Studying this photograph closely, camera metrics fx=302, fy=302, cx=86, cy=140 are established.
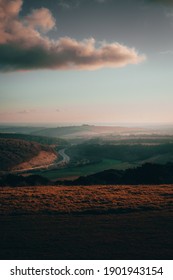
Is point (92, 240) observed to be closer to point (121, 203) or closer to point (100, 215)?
point (100, 215)

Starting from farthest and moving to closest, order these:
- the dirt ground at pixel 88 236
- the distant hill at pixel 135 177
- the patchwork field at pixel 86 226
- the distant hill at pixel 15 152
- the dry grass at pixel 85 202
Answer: the distant hill at pixel 15 152, the distant hill at pixel 135 177, the dry grass at pixel 85 202, the patchwork field at pixel 86 226, the dirt ground at pixel 88 236

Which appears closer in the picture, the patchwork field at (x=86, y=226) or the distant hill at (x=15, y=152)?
the patchwork field at (x=86, y=226)

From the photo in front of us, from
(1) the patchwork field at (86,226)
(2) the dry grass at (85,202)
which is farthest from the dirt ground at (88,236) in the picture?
(2) the dry grass at (85,202)

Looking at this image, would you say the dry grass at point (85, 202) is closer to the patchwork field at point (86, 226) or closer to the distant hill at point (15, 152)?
the patchwork field at point (86, 226)

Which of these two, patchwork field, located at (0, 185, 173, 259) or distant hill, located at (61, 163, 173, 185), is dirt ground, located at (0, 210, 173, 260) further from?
distant hill, located at (61, 163, 173, 185)

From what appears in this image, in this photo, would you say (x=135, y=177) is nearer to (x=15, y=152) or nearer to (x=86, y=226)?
(x=86, y=226)
